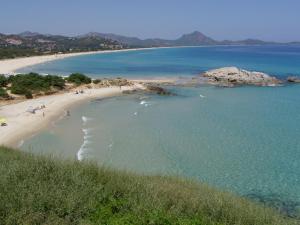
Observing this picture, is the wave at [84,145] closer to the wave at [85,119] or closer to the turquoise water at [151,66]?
the wave at [85,119]

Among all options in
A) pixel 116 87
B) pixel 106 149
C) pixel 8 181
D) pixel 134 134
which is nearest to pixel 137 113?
pixel 134 134

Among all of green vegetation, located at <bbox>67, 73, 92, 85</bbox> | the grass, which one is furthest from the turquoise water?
the grass

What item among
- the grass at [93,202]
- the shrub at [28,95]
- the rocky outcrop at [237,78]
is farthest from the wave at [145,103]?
the grass at [93,202]

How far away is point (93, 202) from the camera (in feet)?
34.4

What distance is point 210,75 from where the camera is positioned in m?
75.2

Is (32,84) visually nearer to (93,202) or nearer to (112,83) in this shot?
(112,83)

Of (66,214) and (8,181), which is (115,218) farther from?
(8,181)

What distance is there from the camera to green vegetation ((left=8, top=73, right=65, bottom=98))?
51281 millimetres

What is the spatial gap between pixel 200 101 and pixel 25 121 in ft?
70.8

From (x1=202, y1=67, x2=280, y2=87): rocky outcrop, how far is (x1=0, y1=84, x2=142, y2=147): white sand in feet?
64.6

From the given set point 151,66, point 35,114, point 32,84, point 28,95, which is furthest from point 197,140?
point 151,66

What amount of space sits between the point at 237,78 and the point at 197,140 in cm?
4068

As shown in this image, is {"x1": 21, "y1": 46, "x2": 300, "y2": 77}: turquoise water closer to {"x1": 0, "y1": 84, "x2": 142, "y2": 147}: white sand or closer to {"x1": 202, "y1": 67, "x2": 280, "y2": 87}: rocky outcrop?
{"x1": 202, "y1": 67, "x2": 280, "y2": 87}: rocky outcrop

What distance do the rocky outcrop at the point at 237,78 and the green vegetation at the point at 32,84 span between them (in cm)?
2472
